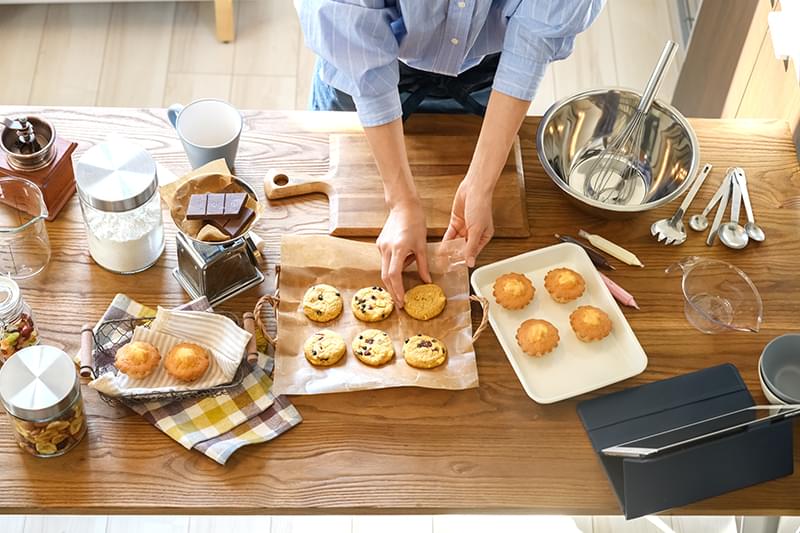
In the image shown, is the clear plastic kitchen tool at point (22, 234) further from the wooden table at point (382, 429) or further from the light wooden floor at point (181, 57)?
the light wooden floor at point (181, 57)

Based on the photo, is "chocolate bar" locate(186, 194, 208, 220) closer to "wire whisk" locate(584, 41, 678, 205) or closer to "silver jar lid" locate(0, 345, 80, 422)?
"silver jar lid" locate(0, 345, 80, 422)

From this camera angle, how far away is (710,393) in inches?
57.0

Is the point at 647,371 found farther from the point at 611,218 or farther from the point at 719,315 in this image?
the point at 611,218

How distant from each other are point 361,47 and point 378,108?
10cm

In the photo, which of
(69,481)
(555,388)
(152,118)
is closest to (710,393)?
(555,388)

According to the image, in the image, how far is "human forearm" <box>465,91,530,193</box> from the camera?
5.11ft

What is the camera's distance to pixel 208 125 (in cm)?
160

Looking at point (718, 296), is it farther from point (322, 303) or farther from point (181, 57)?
point (181, 57)

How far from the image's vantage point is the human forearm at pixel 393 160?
1529 millimetres

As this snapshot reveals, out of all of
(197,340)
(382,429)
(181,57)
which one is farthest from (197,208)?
(181,57)

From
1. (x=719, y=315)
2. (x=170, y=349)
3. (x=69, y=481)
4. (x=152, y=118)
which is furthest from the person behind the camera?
(x=152, y=118)

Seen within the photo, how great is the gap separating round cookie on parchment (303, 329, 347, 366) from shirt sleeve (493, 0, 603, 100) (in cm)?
50

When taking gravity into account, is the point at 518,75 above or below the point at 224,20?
above

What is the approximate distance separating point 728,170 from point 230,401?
97cm
